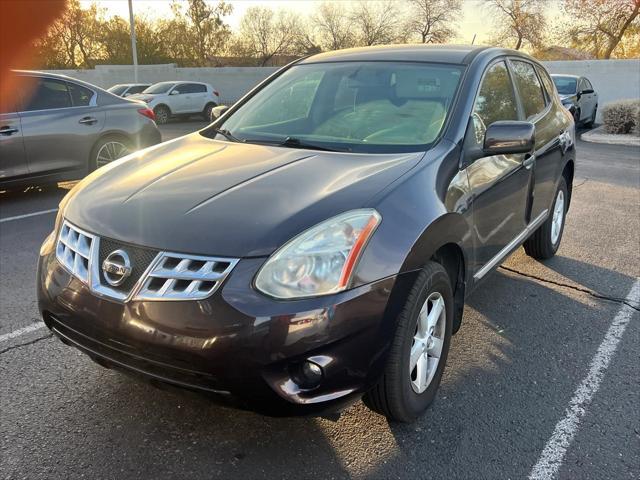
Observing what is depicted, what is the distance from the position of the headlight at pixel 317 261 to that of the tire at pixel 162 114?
1970 cm

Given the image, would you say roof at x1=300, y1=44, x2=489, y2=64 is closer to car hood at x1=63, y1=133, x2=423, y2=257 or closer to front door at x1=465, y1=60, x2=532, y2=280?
front door at x1=465, y1=60, x2=532, y2=280

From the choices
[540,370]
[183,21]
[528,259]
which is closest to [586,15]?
[183,21]

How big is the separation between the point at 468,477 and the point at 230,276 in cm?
129

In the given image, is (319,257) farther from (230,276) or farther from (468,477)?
(468,477)

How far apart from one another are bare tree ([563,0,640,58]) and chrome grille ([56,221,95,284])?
114 feet

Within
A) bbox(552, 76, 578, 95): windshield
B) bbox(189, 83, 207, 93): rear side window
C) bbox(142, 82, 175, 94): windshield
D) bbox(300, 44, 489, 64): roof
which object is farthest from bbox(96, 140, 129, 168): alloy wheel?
bbox(189, 83, 207, 93): rear side window

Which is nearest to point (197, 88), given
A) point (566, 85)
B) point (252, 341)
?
point (566, 85)

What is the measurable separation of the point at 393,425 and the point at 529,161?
209cm

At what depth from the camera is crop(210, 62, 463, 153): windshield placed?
308 cm

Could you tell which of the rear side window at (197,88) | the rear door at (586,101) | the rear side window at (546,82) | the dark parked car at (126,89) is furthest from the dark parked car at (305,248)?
the dark parked car at (126,89)

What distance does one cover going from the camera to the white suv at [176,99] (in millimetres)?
20484

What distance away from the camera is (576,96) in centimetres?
1559

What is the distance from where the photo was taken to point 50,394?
286 cm

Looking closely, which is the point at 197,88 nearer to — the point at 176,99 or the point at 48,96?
the point at 176,99
